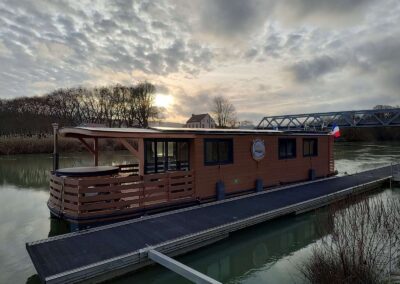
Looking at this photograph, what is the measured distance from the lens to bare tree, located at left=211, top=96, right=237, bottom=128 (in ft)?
218

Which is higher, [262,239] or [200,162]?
[200,162]

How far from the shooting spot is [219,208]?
28.0 feet

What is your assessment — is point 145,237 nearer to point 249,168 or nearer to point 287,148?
point 249,168

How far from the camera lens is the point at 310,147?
13969 mm

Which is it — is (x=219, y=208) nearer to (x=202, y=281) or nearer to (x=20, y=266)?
(x=202, y=281)

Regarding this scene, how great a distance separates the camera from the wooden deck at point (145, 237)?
5098 millimetres

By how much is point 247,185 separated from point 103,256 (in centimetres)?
642

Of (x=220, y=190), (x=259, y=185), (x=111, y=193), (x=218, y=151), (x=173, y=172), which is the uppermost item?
(x=218, y=151)

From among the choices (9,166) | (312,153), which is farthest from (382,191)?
(9,166)

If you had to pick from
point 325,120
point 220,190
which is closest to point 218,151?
point 220,190

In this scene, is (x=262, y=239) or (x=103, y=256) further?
(x=262, y=239)

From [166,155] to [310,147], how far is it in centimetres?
775

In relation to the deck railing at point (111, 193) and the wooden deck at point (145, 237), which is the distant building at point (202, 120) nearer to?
the wooden deck at point (145, 237)

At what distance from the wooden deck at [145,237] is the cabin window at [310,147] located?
12.0ft
